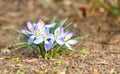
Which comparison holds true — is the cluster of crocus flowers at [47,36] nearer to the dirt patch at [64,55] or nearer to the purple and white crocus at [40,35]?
the purple and white crocus at [40,35]

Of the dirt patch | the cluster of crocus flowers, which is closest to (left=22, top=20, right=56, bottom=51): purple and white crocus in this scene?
the cluster of crocus flowers

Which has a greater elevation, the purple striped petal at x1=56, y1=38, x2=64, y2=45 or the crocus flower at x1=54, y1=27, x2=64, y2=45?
the crocus flower at x1=54, y1=27, x2=64, y2=45

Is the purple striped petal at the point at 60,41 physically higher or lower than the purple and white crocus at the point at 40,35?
lower

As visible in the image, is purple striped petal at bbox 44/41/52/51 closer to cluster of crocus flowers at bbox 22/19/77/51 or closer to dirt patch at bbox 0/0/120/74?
cluster of crocus flowers at bbox 22/19/77/51

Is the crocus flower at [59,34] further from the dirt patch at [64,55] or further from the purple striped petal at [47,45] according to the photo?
the dirt patch at [64,55]

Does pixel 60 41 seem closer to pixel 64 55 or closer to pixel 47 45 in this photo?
pixel 47 45

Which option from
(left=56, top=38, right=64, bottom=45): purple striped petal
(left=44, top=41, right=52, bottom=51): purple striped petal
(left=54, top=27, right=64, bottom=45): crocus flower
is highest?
(left=54, top=27, right=64, bottom=45): crocus flower

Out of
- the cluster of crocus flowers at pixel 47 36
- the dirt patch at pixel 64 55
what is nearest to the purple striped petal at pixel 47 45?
the cluster of crocus flowers at pixel 47 36

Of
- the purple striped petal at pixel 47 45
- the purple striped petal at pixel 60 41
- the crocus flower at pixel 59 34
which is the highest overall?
the crocus flower at pixel 59 34

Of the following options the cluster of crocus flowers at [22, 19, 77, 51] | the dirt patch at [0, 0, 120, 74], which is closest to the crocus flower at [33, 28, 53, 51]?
the cluster of crocus flowers at [22, 19, 77, 51]

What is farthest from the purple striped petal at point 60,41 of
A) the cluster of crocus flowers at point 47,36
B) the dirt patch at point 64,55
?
the dirt patch at point 64,55

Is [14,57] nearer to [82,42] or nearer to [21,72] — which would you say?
[21,72]

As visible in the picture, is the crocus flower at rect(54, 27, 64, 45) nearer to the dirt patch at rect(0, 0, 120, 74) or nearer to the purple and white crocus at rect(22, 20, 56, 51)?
the purple and white crocus at rect(22, 20, 56, 51)
